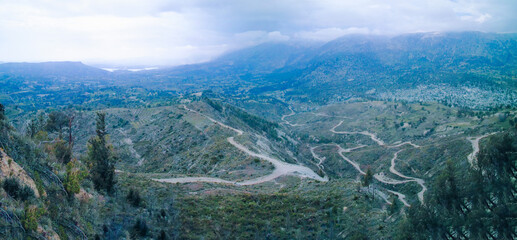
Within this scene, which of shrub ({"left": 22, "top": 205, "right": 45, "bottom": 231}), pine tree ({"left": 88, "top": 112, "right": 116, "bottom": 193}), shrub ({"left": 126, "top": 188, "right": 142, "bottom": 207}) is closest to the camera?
shrub ({"left": 22, "top": 205, "right": 45, "bottom": 231})

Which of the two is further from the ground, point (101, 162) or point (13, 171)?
point (13, 171)

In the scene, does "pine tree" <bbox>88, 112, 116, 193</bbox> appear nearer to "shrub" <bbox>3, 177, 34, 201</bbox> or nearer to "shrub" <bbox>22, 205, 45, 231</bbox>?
"shrub" <bbox>3, 177, 34, 201</bbox>

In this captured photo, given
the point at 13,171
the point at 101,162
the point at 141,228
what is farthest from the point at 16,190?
the point at 101,162

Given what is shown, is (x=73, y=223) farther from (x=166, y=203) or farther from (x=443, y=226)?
(x=443, y=226)

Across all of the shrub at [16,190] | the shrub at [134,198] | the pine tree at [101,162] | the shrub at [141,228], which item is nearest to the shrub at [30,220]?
the shrub at [16,190]

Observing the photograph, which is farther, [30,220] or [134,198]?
[134,198]

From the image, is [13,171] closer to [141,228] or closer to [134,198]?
[141,228]

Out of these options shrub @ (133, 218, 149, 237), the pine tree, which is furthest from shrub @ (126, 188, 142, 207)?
shrub @ (133, 218, 149, 237)

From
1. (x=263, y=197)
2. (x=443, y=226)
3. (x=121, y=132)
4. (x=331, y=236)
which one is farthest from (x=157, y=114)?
(x=443, y=226)
